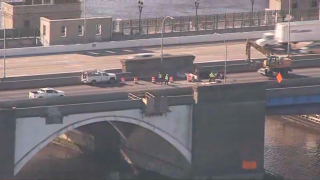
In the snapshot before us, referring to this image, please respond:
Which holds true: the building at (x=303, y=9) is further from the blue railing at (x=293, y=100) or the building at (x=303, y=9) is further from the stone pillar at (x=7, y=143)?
the stone pillar at (x=7, y=143)

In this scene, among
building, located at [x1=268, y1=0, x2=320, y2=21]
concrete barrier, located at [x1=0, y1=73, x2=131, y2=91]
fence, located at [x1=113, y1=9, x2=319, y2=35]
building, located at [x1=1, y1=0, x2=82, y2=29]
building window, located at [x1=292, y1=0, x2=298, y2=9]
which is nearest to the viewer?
concrete barrier, located at [x1=0, y1=73, x2=131, y2=91]

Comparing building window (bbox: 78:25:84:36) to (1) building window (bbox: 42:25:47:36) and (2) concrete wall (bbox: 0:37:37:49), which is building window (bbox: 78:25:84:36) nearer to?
(1) building window (bbox: 42:25:47:36)

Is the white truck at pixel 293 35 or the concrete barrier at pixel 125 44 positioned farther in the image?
the white truck at pixel 293 35

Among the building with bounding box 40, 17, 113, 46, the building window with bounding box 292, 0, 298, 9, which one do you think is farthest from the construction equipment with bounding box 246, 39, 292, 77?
the building window with bounding box 292, 0, 298, 9

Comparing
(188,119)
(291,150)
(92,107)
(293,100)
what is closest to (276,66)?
(293,100)

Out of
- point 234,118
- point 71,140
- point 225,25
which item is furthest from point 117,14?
point 234,118

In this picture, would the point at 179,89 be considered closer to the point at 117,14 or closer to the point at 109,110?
the point at 109,110

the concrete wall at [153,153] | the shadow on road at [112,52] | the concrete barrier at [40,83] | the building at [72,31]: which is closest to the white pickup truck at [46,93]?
the concrete barrier at [40,83]
